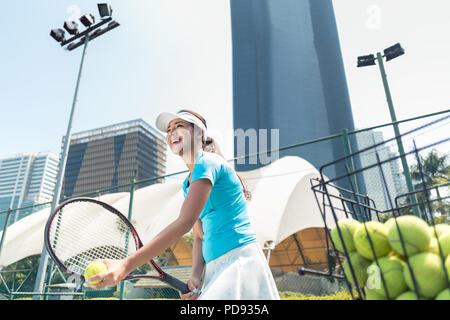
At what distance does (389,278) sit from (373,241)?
0.32ft

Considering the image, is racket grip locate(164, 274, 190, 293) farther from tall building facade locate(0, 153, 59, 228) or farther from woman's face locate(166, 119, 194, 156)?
tall building facade locate(0, 153, 59, 228)

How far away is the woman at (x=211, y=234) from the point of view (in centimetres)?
111

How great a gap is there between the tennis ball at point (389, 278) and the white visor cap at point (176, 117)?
1176 mm

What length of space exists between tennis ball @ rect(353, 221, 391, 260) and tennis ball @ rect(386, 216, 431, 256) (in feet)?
0.14

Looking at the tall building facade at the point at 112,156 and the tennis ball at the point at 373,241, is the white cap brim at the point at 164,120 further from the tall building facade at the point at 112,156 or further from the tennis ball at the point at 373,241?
the tall building facade at the point at 112,156

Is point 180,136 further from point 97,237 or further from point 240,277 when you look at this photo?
point 97,237

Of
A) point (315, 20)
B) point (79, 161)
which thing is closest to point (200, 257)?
point (315, 20)

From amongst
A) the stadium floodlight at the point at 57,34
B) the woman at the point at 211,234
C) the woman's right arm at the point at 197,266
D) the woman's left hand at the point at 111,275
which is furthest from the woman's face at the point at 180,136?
the stadium floodlight at the point at 57,34

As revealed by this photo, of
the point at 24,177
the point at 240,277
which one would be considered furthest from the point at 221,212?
the point at 24,177

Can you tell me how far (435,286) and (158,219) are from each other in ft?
54.2

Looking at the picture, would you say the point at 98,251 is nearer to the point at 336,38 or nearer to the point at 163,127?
the point at 163,127

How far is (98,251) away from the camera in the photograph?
272cm

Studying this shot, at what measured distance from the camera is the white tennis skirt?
44.0 inches

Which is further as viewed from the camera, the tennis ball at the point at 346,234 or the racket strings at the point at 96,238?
the racket strings at the point at 96,238
